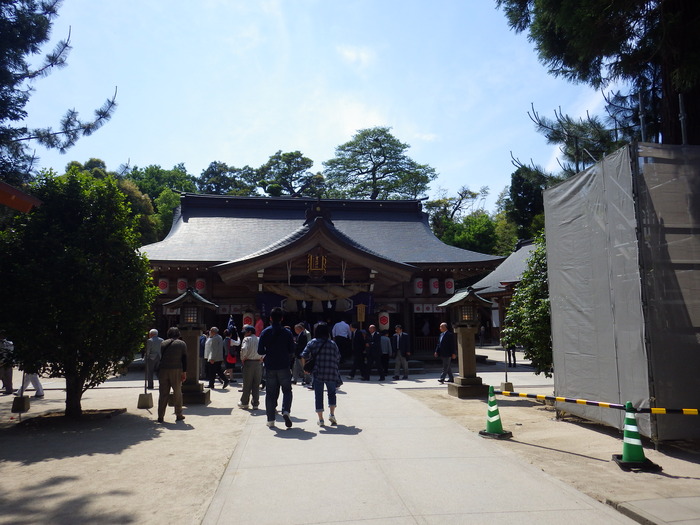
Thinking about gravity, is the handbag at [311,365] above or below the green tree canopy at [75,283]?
below

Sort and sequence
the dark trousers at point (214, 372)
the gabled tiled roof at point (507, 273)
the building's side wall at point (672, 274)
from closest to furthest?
the building's side wall at point (672, 274) → the dark trousers at point (214, 372) → the gabled tiled roof at point (507, 273)

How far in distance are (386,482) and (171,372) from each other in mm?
5032

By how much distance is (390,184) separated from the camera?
46.0m

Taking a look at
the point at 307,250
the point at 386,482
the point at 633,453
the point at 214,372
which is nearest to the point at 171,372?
the point at 214,372

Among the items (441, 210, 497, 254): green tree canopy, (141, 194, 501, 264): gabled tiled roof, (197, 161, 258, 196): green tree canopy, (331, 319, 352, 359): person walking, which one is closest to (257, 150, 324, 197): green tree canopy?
(197, 161, 258, 196): green tree canopy

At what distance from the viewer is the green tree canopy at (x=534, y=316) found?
9555 millimetres

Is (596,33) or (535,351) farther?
(535,351)

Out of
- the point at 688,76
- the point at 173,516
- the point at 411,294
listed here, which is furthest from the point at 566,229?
the point at 411,294

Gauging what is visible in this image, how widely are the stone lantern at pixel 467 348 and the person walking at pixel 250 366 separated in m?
4.49

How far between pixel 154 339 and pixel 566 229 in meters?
9.67

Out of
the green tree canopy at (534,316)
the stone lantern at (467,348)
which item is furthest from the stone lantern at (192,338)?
the green tree canopy at (534,316)

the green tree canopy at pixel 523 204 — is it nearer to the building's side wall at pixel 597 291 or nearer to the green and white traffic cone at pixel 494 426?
the building's side wall at pixel 597 291

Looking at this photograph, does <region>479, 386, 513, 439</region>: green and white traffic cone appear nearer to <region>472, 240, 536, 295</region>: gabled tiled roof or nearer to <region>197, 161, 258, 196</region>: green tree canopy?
<region>472, 240, 536, 295</region>: gabled tiled roof

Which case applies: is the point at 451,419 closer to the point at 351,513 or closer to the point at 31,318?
the point at 351,513
